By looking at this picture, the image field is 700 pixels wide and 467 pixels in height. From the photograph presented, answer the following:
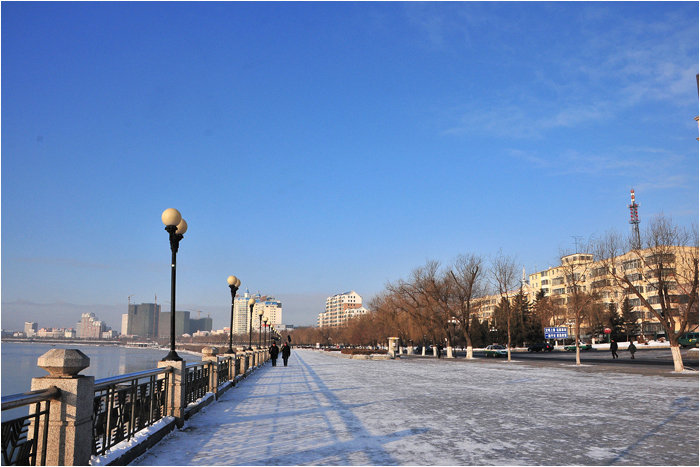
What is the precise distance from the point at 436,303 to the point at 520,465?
1674 inches

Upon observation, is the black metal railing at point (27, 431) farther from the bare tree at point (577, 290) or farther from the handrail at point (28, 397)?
the bare tree at point (577, 290)

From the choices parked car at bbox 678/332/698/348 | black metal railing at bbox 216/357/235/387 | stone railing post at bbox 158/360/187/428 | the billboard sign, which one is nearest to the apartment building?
the billboard sign

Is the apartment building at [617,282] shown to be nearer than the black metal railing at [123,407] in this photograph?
No

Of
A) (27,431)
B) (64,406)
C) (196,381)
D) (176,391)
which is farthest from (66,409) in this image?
(196,381)

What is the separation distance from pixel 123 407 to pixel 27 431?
2.19 metres

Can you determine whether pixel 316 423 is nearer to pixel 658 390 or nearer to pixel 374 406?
pixel 374 406

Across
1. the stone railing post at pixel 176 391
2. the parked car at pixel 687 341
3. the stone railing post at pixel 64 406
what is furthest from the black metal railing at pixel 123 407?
the parked car at pixel 687 341

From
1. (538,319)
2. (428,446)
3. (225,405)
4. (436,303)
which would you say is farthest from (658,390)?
(538,319)

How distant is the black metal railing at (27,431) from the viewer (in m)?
4.38

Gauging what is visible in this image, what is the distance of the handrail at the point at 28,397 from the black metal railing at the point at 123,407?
3.29ft

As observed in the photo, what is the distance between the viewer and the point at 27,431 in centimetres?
475

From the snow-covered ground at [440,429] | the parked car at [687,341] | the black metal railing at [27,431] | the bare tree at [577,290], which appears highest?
the bare tree at [577,290]

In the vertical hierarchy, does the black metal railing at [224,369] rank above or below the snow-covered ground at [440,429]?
above

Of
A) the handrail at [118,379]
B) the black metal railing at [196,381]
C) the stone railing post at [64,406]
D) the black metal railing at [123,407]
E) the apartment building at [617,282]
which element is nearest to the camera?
the stone railing post at [64,406]
